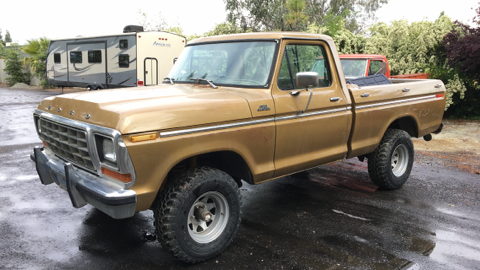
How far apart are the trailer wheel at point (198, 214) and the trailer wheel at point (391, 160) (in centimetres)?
263

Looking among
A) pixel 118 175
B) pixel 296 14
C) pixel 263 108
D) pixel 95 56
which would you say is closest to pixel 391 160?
pixel 263 108

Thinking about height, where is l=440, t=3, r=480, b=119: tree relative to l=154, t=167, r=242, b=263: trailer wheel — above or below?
above

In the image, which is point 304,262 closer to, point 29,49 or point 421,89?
point 421,89

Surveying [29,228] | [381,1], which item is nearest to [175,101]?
[29,228]

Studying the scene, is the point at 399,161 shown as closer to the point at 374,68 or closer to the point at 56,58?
the point at 374,68

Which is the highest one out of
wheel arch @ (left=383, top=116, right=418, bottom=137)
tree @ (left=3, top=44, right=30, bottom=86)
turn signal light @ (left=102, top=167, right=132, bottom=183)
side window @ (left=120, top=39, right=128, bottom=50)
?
side window @ (left=120, top=39, right=128, bottom=50)

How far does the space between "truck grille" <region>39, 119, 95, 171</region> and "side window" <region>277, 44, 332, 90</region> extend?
203 centimetres

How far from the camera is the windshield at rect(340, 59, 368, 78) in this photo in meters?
10.7

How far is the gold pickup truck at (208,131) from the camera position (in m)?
3.16

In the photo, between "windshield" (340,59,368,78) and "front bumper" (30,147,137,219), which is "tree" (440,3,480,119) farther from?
"front bumper" (30,147,137,219)

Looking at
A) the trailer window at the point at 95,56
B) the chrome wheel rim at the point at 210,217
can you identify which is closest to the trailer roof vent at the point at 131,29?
the trailer window at the point at 95,56

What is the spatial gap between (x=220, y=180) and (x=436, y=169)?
5.15 meters

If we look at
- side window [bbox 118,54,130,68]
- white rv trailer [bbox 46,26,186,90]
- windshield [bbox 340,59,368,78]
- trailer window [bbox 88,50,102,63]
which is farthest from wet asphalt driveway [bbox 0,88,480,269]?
trailer window [bbox 88,50,102,63]

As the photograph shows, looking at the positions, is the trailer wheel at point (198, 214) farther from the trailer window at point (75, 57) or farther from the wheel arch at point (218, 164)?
the trailer window at point (75, 57)
